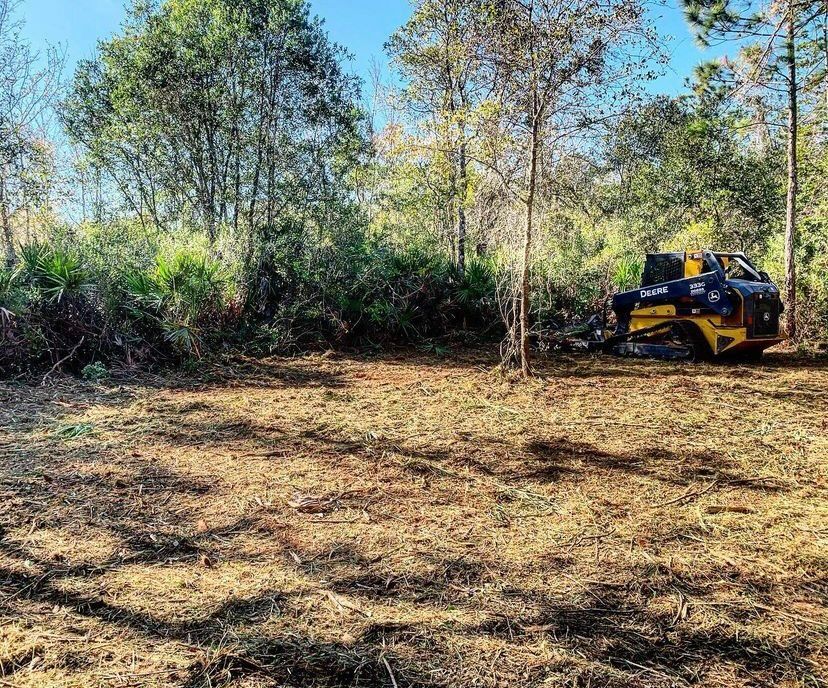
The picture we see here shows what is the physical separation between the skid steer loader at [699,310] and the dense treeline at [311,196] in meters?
1.55

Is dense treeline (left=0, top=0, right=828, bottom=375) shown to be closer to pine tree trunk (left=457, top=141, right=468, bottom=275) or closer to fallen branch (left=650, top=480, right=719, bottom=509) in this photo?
pine tree trunk (left=457, top=141, right=468, bottom=275)

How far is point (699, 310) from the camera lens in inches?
277

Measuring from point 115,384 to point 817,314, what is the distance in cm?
1060

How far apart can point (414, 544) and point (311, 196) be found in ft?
30.1

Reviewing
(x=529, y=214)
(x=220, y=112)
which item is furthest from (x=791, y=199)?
(x=220, y=112)

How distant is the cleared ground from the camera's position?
1794mm

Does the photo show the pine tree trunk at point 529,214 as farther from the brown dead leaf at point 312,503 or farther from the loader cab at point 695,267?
the brown dead leaf at point 312,503

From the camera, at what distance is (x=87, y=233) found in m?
10.3

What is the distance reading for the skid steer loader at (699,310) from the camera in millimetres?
6715

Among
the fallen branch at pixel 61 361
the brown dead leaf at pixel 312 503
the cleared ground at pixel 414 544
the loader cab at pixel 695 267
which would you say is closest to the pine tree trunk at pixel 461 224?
the loader cab at pixel 695 267

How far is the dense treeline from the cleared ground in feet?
7.25

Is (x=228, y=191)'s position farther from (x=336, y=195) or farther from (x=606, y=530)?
(x=606, y=530)

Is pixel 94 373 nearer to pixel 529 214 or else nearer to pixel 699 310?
pixel 529 214

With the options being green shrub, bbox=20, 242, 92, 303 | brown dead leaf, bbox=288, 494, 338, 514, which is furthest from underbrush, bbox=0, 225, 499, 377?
brown dead leaf, bbox=288, 494, 338, 514
